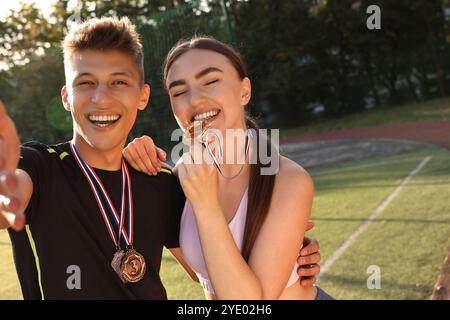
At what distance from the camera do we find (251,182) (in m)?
2.02

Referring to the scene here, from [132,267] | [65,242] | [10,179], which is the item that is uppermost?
[10,179]

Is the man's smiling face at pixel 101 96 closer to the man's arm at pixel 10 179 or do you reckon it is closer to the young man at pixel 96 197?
the young man at pixel 96 197

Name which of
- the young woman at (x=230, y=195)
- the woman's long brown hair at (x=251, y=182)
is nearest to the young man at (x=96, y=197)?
the young woman at (x=230, y=195)

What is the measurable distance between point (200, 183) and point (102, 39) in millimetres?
853

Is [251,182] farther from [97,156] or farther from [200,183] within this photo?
[97,156]

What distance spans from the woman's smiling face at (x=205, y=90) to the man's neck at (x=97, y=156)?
31 centimetres

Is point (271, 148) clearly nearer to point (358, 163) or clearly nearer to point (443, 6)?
point (358, 163)

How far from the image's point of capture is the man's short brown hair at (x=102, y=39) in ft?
7.26

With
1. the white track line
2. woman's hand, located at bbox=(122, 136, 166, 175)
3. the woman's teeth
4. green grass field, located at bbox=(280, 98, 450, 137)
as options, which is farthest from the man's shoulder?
green grass field, located at bbox=(280, 98, 450, 137)

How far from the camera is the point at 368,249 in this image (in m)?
5.46

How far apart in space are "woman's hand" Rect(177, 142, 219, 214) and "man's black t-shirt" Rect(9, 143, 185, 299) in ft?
1.47

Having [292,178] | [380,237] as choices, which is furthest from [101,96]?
[380,237]

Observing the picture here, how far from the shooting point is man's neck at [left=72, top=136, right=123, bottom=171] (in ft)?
7.06

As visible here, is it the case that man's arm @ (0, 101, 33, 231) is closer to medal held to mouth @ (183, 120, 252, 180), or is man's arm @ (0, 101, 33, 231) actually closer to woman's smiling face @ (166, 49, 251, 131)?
medal held to mouth @ (183, 120, 252, 180)
